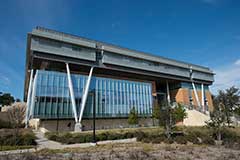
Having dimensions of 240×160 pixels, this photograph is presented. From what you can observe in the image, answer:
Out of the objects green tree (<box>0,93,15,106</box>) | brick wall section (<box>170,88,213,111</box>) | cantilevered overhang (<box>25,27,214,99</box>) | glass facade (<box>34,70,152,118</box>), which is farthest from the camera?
green tree (<box>0,93,15,106</box>)

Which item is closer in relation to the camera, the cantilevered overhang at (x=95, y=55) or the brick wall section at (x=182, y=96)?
the cantilevered overhang at (x=95, y=55)

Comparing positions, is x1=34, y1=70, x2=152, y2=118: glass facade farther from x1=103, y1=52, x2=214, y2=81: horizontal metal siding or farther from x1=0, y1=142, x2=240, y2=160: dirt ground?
x1=0, y1=142, x2=240, y2=160: dirt ground

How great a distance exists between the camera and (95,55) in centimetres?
3981

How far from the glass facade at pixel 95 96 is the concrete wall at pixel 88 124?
4.86 ft

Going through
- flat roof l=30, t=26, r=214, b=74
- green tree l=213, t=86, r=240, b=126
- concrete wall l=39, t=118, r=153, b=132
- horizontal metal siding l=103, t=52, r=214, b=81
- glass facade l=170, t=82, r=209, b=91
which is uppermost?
flat roof l=30, t=26, r=214, b=74

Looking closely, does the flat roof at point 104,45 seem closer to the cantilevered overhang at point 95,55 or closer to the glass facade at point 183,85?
the cantilevered overhang at point 95,55

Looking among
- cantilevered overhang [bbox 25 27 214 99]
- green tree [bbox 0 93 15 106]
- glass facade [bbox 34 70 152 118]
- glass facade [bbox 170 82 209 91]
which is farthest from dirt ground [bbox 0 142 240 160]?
green tree [bbox 0 93 15 106]

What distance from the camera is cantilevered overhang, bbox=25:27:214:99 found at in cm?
3369

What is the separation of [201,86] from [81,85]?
141 ft

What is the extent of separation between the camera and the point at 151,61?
160 feet

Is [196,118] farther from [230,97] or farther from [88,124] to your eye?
[88,124]

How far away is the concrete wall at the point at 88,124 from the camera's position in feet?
112

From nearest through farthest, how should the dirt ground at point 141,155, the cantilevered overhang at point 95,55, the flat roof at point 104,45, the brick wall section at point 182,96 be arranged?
the dirt ground at point 141,155
the cantilevered overhang at point 95,55
the flat roof at point 104,45
the brick wall section at point 182,96

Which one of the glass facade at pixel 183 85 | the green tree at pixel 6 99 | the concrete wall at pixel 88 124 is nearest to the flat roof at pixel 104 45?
the glass facade at pixel 183 85
